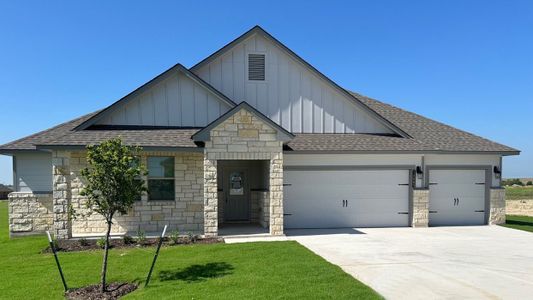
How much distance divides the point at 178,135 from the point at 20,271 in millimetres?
5603

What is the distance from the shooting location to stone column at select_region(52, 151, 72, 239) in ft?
33.1

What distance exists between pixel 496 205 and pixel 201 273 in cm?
1259

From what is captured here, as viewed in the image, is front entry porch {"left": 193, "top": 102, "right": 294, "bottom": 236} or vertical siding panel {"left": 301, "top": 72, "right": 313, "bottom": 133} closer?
front entry porch {"left": 193, "top": 102, "right": 294, "bottom": 236}

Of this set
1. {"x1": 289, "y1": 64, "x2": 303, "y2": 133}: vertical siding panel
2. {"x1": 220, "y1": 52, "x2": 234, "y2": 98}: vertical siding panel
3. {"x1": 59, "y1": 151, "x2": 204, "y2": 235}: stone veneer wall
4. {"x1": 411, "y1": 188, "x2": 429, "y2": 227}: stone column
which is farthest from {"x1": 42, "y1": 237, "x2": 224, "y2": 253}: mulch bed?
{"x1": 411, "y1": 188, "x2": 429, "y2": 227}: stone column

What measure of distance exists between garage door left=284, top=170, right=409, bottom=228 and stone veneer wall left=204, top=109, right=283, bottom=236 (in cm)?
180

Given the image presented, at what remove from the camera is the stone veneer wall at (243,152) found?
34.2 ft

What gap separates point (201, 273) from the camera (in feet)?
23.2

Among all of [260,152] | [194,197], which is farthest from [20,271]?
[260,152]

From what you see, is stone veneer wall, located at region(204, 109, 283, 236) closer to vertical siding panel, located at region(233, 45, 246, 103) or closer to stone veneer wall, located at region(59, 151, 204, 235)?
stone veneer wall, located at region(59, 151, 204, 235)

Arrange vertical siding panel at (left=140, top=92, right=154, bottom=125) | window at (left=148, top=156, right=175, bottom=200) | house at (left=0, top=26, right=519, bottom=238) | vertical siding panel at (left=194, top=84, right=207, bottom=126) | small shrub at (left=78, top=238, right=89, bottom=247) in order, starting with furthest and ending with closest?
vertical siding panel at (left=194, top=84, right=207, bottom=126) → vertical siding panel at (left=140, top=92, right=154, bottom=125) → window at (left=148, top=156, right=175, bottom=200) → house at (left=0, top=26, right=519, bottom=238) → small shrub at (left=78, top=238, right=89, bottom=247)

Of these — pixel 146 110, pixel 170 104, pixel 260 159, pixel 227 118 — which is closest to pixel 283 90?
pixel 227 118

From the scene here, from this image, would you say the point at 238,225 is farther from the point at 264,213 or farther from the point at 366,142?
the point at 366,142

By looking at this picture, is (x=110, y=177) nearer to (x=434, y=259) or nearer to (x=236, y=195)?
(x=236, y=195)

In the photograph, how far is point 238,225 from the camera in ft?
42.1
